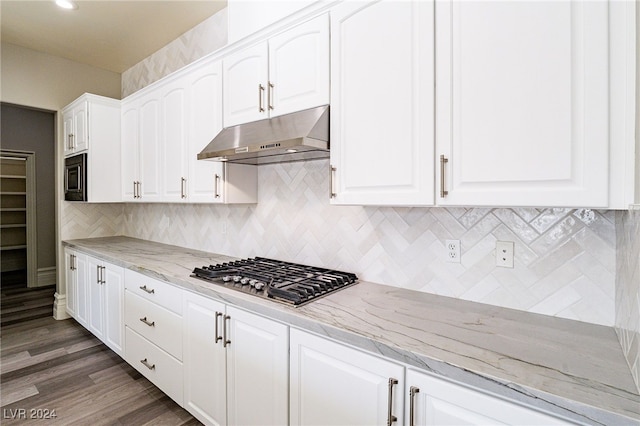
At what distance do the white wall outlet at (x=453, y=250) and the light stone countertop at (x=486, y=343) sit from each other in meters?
0.19

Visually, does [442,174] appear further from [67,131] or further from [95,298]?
[67,131]

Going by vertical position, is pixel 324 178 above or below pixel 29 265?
above

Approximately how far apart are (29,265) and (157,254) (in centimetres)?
391

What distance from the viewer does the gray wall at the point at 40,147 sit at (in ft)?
15.2

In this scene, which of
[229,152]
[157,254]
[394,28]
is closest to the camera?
[394,28]

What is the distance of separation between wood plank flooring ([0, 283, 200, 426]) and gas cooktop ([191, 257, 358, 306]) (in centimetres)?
97

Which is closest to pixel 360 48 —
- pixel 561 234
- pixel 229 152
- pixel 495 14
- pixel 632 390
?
pixel 495 14

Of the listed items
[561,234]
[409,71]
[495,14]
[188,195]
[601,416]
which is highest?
[495,14]

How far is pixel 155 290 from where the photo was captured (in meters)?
2.12

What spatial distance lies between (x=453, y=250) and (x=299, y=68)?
121 cm

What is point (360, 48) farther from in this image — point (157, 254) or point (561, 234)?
point (157, 254)

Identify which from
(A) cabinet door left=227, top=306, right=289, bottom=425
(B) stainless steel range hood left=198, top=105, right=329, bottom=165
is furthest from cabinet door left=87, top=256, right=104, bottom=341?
(A) cabinet door left=227, top=306, right=289, bottom=425

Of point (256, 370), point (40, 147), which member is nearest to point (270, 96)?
point (256, 370)

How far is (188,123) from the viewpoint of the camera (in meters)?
2.44
